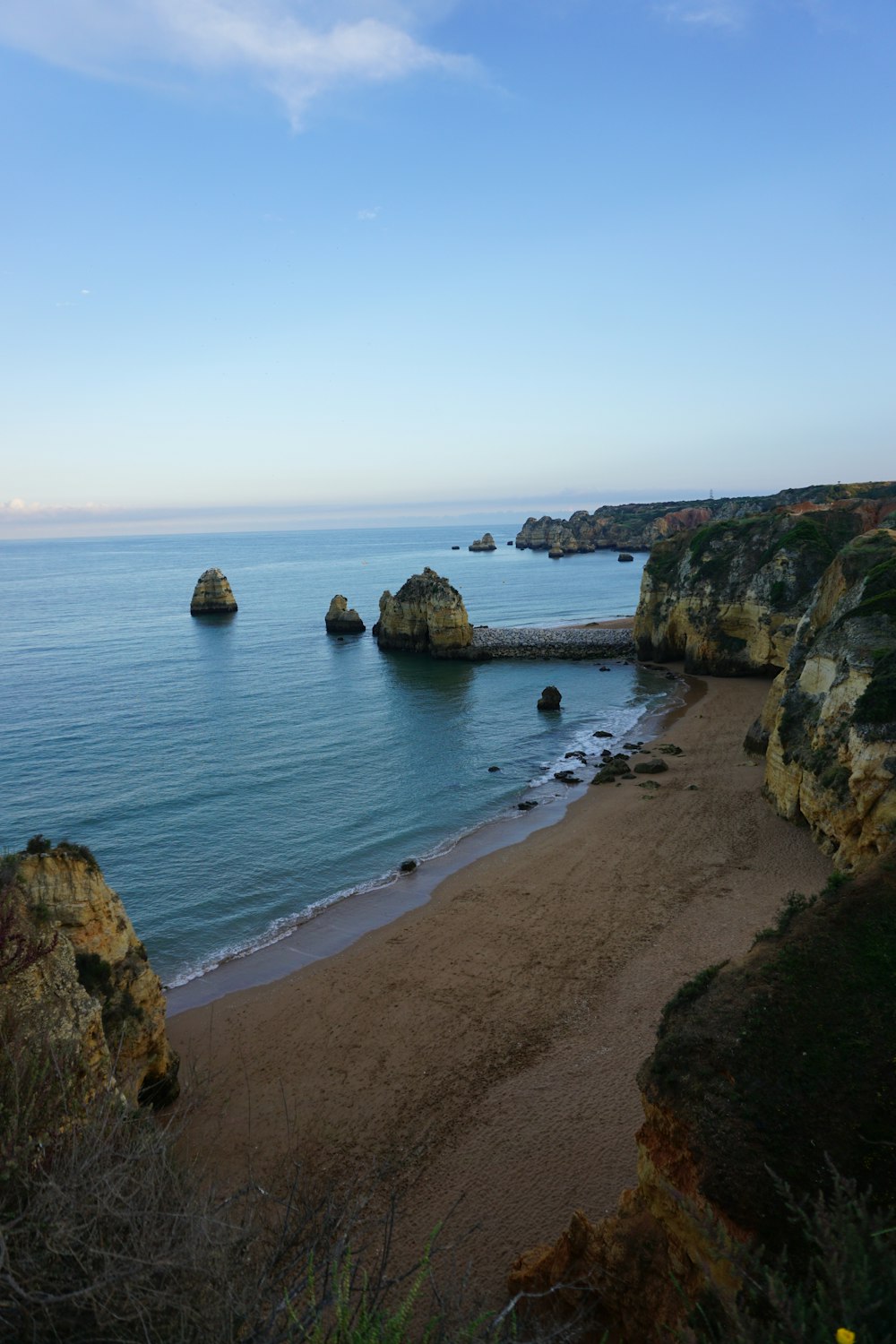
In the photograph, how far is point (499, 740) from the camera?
4288cm

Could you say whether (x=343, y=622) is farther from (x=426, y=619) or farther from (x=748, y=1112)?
(x=748, y=1112)

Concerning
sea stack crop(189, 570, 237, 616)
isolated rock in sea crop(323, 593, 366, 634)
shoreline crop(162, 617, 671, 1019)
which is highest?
sea stack crop(189, 570, 237, 616)

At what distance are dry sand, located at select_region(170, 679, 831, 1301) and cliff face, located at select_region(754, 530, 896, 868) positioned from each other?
189cm

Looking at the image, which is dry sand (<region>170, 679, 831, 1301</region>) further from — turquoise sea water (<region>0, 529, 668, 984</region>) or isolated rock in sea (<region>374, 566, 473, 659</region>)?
isolated rock in sea (<region>374, 566, 473, 659</region>)

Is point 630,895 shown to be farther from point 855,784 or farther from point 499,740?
point 499,740

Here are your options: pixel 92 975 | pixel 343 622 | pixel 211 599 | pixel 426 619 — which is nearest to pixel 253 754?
pixel 92 975

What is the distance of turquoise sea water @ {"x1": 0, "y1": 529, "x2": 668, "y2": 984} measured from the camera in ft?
84.1

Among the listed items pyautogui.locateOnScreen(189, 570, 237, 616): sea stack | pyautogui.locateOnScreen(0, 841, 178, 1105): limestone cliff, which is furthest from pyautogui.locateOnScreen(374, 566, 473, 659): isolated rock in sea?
pyautogui.locateOnScreen(0, 841, 178, 1105): limestone cliff

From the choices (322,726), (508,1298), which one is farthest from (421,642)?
(508,1298)

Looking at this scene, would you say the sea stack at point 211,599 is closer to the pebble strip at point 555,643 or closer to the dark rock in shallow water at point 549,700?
the pebble strip at point 555,643

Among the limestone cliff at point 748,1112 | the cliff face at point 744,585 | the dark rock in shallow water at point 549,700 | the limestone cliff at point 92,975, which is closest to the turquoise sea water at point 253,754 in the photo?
the dark rock in shallow water at point 549,700

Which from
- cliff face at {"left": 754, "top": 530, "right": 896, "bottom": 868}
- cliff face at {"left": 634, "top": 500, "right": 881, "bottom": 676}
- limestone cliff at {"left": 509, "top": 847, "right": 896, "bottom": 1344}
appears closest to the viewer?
limestone cliff at {"left": 509, "top": 847, "right": 896, "bottom": 1344}

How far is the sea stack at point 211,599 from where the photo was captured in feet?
305

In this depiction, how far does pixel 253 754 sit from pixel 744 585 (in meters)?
33.8
